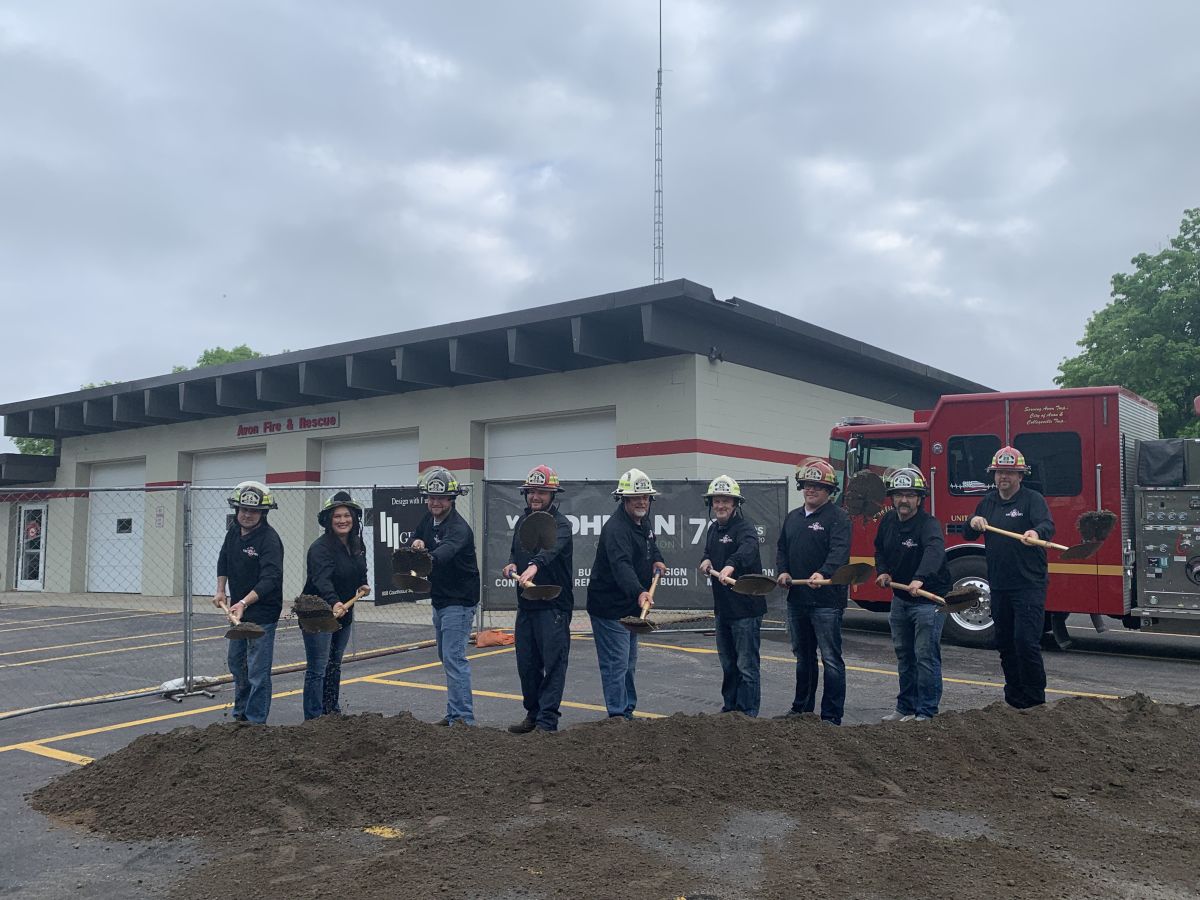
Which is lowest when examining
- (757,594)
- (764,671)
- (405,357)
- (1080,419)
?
(764,671)

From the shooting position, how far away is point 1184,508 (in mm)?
10148

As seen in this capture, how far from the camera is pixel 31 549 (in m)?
26.1

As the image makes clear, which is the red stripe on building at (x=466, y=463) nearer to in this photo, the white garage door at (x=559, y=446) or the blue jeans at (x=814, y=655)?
the white garage door at (x=559, y=446)

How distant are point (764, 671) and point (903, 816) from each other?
16.0ft

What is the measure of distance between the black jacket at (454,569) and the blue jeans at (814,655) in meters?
2.38

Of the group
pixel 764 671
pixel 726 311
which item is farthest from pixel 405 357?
pixel 764 671

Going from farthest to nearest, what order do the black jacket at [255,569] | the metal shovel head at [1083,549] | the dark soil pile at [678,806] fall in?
the metal shovel head at [1083,549] < the black jacket at [255,569] < the dark soil pile at [678,806]

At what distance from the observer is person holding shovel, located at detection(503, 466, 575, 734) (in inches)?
253

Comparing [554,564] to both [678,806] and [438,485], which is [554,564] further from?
[678,806]

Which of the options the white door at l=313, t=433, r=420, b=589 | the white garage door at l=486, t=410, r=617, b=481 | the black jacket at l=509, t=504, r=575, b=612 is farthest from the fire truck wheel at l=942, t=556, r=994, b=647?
the white door at l=313, t=433, r=420, b=589

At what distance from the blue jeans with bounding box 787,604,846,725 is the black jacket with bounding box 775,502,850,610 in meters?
0.08

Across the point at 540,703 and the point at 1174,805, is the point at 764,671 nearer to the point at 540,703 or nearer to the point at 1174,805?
the point at 540,703

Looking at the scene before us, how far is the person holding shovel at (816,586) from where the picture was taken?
652 centimetres

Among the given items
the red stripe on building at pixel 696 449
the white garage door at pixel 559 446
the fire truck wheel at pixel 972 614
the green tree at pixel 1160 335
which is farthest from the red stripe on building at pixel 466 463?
the green tree at pixel 1160 335
